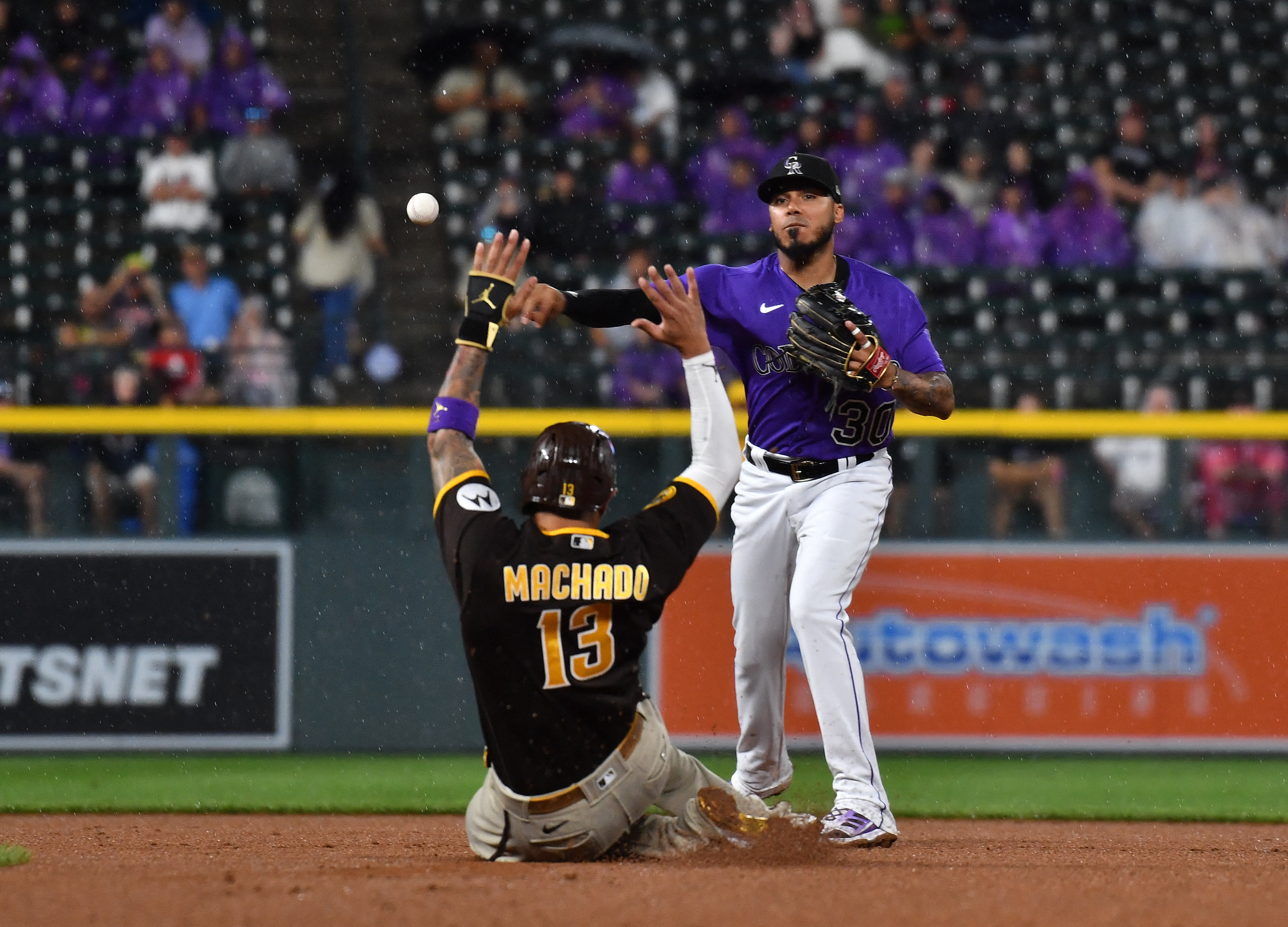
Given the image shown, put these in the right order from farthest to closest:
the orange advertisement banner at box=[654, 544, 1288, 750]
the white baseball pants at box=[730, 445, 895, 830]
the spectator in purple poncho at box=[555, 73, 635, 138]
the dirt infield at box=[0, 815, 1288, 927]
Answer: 1. the spectator in purple poncho at box=[555, 73, 635, 138]
2. the orange advertisement banner at box=[654, 544, 1288, 750]
3. the white baseball pants at box=[730, 445, 895, 830]
4. the dirt infield at box=[0, 815, 1288, 927]

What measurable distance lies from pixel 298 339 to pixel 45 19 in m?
5.14

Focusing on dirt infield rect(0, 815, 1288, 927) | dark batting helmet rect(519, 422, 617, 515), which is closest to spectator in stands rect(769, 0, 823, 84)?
dirt infield rect(0, 815, 1288, 927)

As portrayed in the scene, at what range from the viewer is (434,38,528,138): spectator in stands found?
41.4 feet

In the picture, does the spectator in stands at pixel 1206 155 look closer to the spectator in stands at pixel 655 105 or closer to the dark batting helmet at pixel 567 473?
the spectator in stands at pixel 655 105

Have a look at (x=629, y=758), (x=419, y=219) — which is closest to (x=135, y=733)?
(x=419, y=219)

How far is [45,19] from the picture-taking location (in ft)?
42.9

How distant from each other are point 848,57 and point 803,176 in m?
8.31

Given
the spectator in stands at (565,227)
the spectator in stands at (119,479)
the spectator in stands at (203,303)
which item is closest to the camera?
the spectator in stands at (119,479)

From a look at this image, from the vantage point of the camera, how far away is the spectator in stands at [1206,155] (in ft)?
39.0

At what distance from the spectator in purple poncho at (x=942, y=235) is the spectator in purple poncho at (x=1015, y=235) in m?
0.12

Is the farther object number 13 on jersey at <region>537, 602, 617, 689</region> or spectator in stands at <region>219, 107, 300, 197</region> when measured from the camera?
spectator in stands at <region>219, 107, 300, 197</region>

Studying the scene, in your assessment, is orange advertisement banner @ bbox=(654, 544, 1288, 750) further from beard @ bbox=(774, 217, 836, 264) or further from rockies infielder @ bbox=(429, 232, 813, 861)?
rockies infielder @ bbox=(429, 232, 813, 861)

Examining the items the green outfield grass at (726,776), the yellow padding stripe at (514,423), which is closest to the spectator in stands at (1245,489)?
the yellow padding stripe at (514,423)

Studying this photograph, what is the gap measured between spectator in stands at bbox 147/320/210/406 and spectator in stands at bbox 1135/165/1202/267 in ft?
22.1
